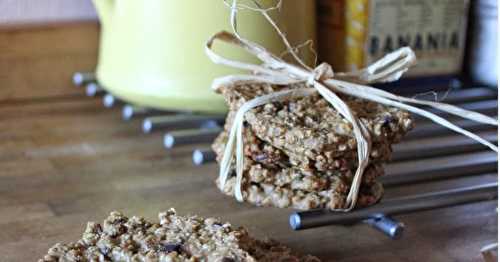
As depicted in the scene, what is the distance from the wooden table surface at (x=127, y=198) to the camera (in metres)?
0.50

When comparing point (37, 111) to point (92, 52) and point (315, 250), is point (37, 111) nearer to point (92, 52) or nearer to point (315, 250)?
point (92, 52)

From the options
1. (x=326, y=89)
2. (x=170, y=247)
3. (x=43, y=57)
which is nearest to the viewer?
(x=170, y=247)

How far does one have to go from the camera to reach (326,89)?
0.53 metres

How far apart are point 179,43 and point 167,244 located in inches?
12.4

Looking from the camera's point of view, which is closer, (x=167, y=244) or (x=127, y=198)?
(x=167, y=244)

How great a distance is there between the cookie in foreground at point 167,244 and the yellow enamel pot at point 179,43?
266 mm

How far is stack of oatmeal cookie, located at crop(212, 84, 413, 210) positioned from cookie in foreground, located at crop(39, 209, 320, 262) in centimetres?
6

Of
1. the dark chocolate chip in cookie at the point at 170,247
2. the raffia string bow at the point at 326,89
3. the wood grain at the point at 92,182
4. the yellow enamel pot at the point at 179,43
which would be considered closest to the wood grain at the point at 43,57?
the wood grain at the point at 92,182

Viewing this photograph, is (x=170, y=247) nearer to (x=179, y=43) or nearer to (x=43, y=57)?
(x=179, y=43)

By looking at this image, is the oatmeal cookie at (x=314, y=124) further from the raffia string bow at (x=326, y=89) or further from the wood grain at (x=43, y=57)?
the wood grain at (x=43, y=57)

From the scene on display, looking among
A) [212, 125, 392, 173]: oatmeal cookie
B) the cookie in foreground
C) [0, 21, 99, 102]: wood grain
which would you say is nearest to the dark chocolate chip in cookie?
the cookie in foreground

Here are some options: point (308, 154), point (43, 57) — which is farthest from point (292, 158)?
point (43, 57)

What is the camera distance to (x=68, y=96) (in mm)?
857

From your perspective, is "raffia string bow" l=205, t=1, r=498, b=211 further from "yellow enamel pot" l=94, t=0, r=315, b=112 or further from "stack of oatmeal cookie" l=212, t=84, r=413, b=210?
"yellow enamel pot" l=94, t=0, r=315, b=112
